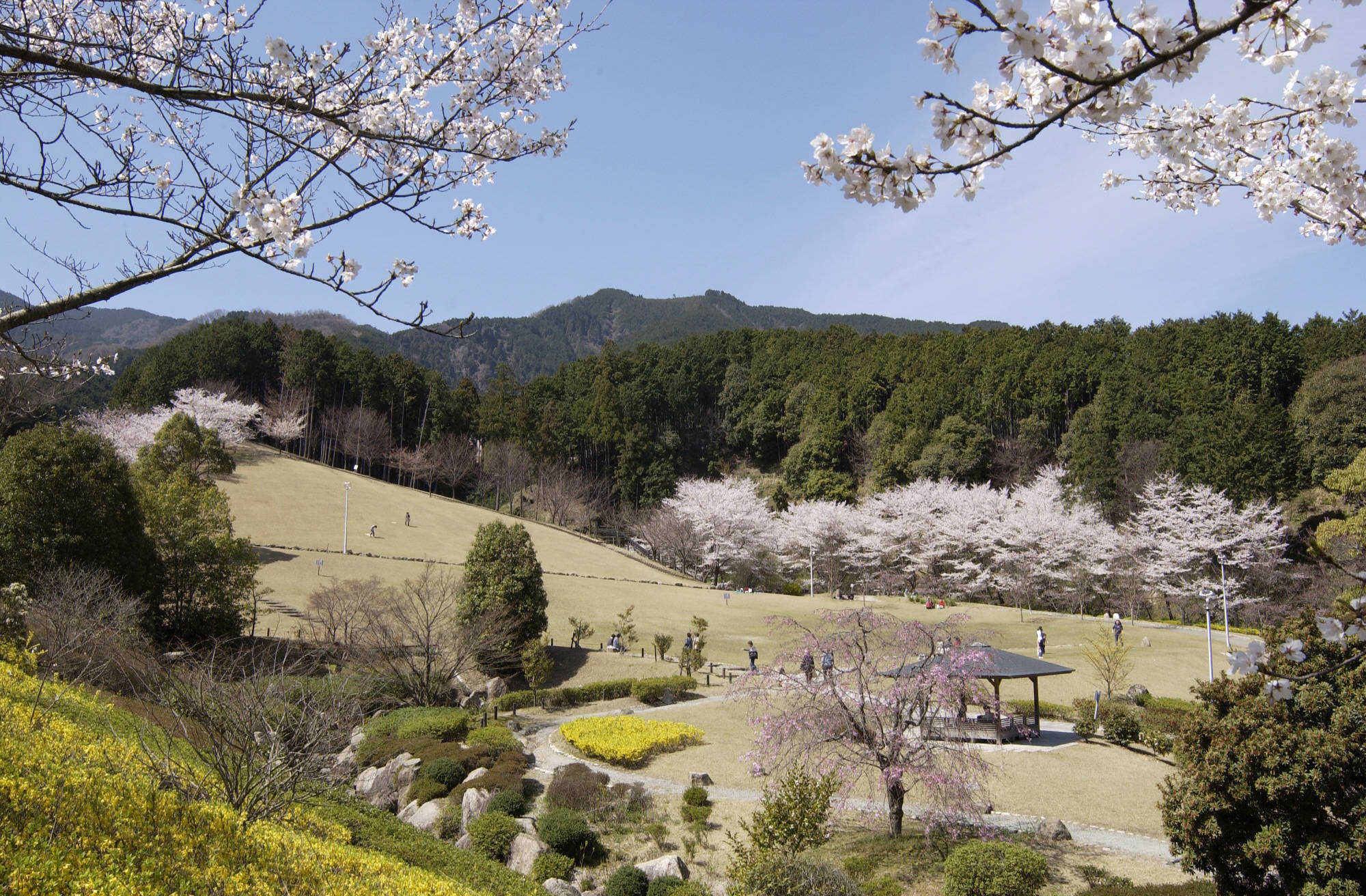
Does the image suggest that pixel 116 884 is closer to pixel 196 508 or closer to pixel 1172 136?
pixel 1172 136

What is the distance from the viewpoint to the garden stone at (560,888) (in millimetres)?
8898

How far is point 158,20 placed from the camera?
12.1ft

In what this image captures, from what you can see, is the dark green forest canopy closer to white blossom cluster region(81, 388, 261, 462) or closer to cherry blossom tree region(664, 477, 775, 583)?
cherry blossom tree region(664, 477, 775, 583)

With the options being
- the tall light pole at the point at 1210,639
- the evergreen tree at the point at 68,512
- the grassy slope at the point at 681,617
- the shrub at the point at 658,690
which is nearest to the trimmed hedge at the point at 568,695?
the shrub at the point at 658,690

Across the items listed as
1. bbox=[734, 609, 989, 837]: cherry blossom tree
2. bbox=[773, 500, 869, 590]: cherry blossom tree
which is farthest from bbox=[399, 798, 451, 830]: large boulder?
bbox=[773, 500, 869, 590]: cherry blossom tree

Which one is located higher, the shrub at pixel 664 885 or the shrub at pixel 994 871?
the shrub at pixel 994 871

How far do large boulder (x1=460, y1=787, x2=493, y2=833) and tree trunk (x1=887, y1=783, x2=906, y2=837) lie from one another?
6002 mm

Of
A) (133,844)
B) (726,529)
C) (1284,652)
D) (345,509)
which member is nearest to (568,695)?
(133,844)

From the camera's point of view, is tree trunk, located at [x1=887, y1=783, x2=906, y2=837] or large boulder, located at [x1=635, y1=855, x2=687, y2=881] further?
tree trunk, located at [x1=887, y1=783, x2=906, y2=837]

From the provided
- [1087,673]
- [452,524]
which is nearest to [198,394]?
[452,524]

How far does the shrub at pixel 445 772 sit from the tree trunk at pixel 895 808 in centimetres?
711

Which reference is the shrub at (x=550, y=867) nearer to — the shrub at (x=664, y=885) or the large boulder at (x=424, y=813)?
the shrub at (x=664, y=885)

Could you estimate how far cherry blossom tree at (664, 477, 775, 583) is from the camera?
47.6 meters

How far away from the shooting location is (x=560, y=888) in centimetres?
912
